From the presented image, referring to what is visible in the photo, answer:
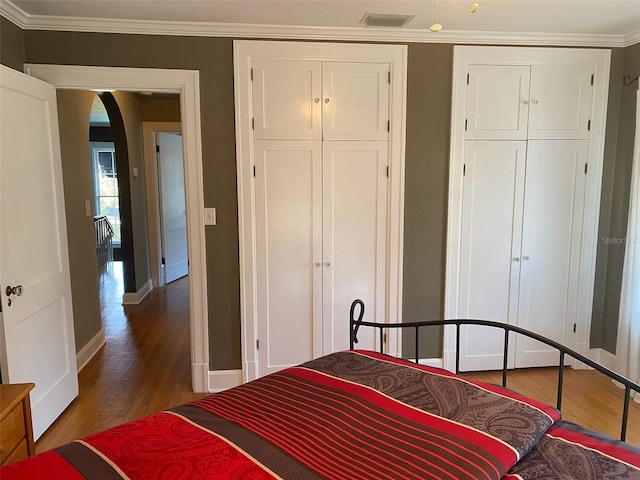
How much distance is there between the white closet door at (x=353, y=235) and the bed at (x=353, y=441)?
1.67 m

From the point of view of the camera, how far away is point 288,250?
322 centimetres

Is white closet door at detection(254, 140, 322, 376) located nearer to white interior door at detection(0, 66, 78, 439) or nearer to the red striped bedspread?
white interior door at detection(0, 66, 78, 439)

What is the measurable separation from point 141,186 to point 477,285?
14.4 feet

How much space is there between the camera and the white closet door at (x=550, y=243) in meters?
3.35

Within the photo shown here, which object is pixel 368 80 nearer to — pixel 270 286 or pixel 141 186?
pixel 270 286

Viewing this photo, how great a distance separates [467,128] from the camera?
3.25 meters

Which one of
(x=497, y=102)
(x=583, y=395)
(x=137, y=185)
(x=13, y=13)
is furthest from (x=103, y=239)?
(x=583, y=395)

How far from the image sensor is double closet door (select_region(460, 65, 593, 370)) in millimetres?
3260

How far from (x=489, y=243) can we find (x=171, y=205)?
15.1 ft

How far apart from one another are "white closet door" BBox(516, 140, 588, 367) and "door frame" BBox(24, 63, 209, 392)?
93.2 inches

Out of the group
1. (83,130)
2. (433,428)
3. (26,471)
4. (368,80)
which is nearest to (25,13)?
(83,130)

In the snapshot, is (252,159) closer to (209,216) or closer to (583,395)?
(209,216)

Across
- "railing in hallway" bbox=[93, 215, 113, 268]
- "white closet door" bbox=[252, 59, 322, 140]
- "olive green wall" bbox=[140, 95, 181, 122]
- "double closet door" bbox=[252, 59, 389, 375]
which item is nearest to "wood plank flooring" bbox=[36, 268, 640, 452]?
"double closet door" bbox=[252, 59, 389, 375]

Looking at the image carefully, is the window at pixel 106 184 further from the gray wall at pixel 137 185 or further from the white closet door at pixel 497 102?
the white closet door at pixel 497 102
